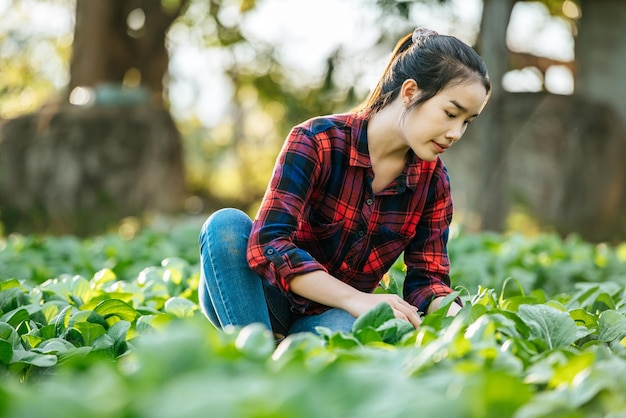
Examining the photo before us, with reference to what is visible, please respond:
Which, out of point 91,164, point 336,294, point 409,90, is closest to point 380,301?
point 336,294

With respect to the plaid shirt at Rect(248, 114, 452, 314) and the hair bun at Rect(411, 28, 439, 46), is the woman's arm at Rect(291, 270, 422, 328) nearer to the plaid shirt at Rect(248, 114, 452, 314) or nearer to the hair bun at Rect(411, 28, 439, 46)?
the plaid shirt at Rect(248, 114, 452, 314)

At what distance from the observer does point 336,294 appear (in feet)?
7.29

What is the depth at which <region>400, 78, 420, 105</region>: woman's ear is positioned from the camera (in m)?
2.33

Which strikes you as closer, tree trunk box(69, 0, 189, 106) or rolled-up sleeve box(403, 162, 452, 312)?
rolled-up sleeve box(403, 162, 452, 312)

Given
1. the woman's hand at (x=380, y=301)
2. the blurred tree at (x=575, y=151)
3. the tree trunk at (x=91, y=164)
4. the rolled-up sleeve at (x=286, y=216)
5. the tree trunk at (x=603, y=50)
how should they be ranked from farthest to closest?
the tree trunk at (x=603, y=50)
the blurred tree at (x=575, y=151)
the tree trunk at (x=91, y=164)
the rolled-up sleeve at (x=286, y=216)
the woman's hand at (x=380, y=301)

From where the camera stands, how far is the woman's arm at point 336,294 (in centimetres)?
217

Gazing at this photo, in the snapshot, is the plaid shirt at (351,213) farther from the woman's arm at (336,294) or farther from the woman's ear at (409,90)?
the woman's ear at (409,90)

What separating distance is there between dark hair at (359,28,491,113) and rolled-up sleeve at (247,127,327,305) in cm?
29

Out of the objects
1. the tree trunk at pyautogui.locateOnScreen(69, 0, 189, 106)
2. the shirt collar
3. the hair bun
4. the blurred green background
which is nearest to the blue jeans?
the shirt collar

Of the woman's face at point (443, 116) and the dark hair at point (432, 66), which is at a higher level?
the dark hair at point (432, 66)

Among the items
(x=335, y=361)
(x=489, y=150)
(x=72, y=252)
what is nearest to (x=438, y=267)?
(x=335, y=361)

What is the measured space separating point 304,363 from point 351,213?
1.13 metres

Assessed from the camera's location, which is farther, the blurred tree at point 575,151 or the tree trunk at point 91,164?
the blurred tree at point 575,151

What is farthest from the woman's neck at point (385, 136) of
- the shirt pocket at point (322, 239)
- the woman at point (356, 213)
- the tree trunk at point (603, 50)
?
the tree trunk at point (603, 50)
